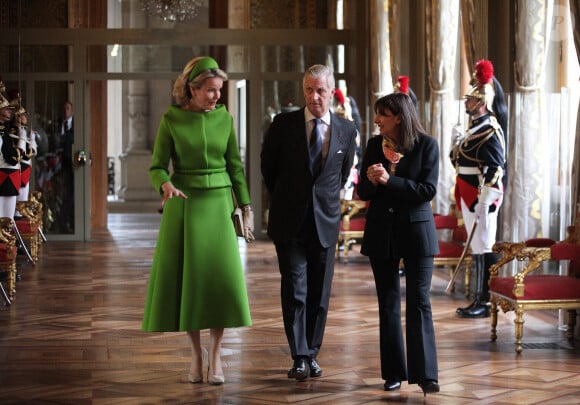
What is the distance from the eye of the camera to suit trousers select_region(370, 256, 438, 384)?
5203mm

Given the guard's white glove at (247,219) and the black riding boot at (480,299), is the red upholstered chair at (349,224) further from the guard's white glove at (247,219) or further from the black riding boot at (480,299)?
the guard's white glove at (247,219)

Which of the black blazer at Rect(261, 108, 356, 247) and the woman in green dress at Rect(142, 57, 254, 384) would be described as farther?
the black blazer at Rect(261, 108, 356, 247)

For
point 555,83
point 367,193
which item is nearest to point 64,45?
point 555,83

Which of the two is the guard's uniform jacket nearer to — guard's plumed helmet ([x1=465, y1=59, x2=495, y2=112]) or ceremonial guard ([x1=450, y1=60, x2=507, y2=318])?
ceremonial guard ([x1=450, y1=60, x2=507, y2=318])

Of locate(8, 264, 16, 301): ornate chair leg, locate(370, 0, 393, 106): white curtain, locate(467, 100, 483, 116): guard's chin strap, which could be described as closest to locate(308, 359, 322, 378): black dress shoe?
locate(467, 100, 483, 116): guard's chin strap

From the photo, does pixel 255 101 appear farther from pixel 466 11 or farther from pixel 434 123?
pixel 466 11

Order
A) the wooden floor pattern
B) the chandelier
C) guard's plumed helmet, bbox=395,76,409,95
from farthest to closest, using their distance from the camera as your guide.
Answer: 1. the chandelier
2. guard's plumed helmet, bbox=395,76,409,95
3. the wooden floor pattern

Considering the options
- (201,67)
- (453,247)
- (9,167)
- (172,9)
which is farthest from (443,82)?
(172,9)

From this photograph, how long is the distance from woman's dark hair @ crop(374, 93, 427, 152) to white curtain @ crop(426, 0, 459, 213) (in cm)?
567

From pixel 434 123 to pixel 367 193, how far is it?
5867 mm

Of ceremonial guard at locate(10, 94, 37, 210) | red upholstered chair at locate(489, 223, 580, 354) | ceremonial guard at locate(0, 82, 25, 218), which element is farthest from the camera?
ceremonial guard at locate(10, 94, 37, 210)

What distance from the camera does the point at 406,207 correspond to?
5.23 meters

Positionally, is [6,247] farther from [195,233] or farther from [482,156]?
[482,156]

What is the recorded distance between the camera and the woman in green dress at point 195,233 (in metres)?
5.54
